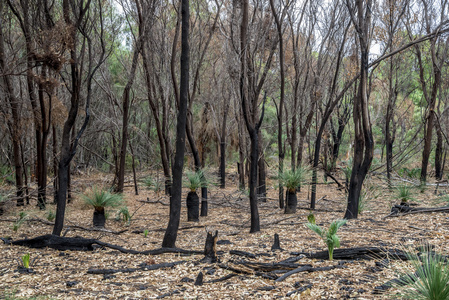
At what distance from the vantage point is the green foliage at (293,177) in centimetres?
812

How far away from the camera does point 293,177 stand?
8.12 m

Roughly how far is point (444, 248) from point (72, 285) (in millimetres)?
4280

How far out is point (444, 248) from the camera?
Result: 444 cm

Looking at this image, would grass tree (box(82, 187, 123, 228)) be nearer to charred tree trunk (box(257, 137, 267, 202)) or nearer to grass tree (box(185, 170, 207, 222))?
grass tree (box(185, 170, 207, 222))

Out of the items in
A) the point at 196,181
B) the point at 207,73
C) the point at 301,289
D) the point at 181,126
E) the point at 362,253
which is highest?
the point at 207,73

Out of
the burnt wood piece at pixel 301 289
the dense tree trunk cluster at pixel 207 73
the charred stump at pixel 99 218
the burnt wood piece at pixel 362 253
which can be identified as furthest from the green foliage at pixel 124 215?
the burnt wood piece at pixel 301 289

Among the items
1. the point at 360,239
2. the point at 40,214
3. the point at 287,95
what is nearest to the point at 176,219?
the point at 360,239

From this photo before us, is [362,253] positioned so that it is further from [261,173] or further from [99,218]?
[261,173]

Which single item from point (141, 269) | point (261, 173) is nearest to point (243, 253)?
point (141, 269)

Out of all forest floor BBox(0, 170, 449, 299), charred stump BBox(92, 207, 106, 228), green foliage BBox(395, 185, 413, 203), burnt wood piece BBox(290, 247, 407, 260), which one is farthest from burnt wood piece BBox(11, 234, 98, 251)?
green foliage BBox(395, 185, 413, 203)

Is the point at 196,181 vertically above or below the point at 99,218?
above

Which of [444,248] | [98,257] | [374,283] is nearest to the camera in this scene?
[374,283]

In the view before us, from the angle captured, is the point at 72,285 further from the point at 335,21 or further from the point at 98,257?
the point at 335,21

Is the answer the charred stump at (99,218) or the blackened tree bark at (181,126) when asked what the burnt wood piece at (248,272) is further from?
the charred stump at (99,218)
